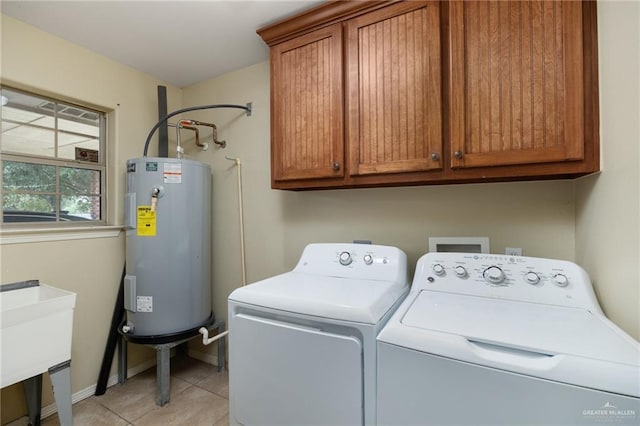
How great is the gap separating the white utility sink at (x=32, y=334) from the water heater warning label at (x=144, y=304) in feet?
1.35

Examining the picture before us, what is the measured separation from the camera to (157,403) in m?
1.84

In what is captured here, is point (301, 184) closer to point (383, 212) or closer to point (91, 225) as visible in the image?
point (383, 212)

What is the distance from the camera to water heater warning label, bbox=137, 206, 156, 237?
187 centimetres

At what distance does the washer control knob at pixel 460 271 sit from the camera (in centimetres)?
124

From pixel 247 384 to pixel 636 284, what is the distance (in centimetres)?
135

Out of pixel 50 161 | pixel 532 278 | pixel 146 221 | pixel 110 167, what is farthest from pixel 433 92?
pixel 50 161

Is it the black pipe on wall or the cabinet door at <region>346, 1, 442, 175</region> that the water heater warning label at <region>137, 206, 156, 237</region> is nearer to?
the black pipe on wall

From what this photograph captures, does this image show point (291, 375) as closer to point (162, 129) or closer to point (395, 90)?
point (395, 90)

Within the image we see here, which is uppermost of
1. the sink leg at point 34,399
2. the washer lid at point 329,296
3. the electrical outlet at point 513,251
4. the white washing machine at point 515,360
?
the electrical outlet at point 513,251

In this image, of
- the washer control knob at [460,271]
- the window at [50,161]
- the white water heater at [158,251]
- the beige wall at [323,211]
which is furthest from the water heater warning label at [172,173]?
the washer control knob at [460,271]

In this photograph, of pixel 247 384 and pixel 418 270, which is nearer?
pixel 247 384

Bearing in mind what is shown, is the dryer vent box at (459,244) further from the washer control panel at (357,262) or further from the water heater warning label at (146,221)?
the water heater warning label at (146,221)

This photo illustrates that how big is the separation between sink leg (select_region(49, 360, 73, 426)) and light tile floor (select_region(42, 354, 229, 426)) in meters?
0.28

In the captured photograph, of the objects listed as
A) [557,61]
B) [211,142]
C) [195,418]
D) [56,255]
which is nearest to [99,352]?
[56,255]
